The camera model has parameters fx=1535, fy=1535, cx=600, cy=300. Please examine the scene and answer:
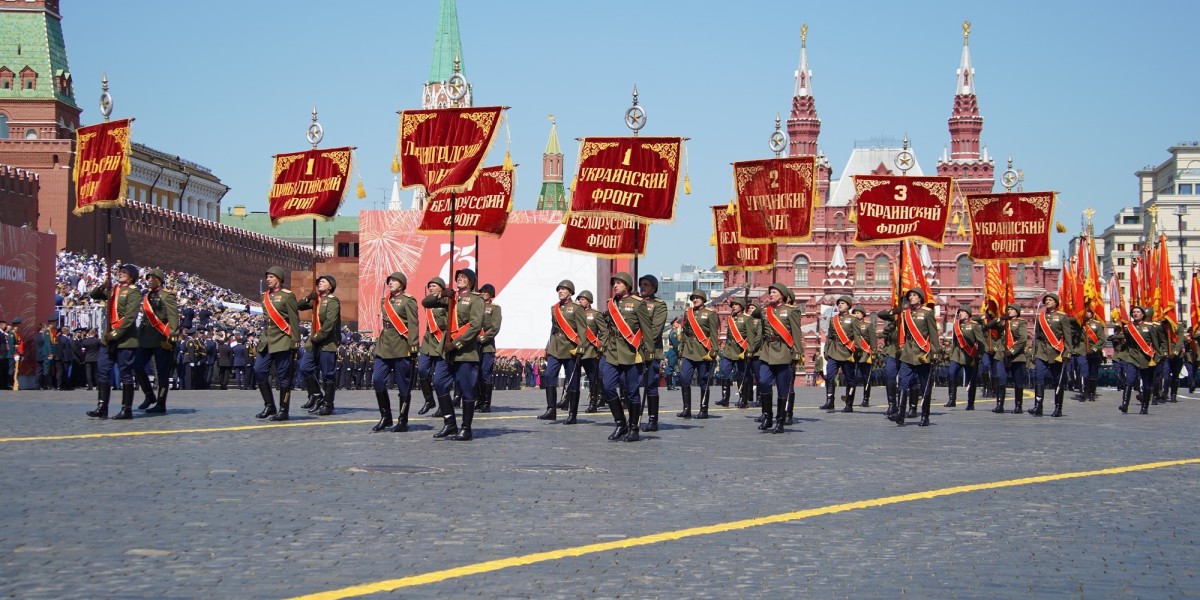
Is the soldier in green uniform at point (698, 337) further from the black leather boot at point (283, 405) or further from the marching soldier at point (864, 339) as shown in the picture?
the black leather boot at point (283, 405)

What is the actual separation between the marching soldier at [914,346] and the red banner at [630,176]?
5.39 m

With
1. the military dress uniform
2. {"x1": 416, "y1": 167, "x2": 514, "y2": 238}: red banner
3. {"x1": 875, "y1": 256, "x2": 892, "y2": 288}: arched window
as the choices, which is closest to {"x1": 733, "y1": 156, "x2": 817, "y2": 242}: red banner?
{"x1": 416, "y1": 167, "x2": 514, "y2": 238}: red banner

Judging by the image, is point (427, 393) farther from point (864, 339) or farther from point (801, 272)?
point (801, 272)

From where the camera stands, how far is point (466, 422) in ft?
51.9

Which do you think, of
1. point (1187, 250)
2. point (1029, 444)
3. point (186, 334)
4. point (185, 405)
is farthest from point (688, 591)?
point (1187, 250)

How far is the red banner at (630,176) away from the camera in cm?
2469

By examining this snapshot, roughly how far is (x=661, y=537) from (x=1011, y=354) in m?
17.4

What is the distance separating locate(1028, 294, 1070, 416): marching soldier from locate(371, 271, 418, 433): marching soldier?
10.3 metres

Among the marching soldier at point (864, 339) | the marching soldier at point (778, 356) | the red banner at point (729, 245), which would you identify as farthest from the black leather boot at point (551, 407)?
the red banner at point (729, 245)

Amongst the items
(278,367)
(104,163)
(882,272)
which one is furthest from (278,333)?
(882,272)

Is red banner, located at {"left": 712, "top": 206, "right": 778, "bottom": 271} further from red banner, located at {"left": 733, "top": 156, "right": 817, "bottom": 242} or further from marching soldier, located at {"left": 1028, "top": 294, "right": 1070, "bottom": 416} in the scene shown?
marching soldier, located at {"left": 1028, "top": 294, "right": 1070, "bottom": 416}

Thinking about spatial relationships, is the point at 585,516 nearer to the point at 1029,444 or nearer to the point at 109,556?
the point at 109,556

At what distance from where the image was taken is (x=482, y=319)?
15.7 meters

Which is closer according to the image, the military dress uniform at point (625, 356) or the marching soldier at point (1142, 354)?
the military dress uniform at point (625, 356)
